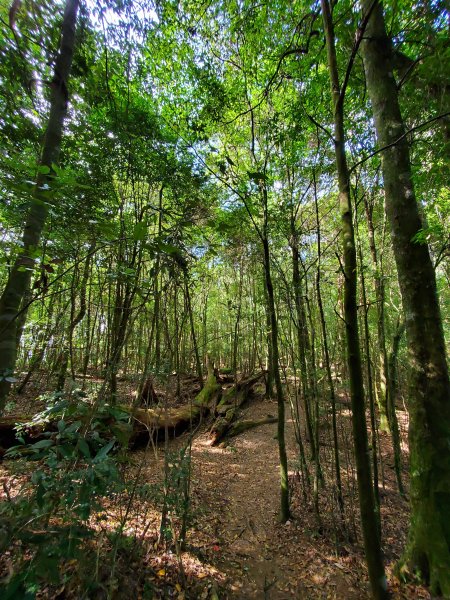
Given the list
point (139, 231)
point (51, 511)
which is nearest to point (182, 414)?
point (51, 511)

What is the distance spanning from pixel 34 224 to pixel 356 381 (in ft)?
8.04

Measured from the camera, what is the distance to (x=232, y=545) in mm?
3275

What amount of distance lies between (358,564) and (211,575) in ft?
5.62

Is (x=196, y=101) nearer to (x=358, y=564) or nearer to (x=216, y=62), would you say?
(x=216, y=62)

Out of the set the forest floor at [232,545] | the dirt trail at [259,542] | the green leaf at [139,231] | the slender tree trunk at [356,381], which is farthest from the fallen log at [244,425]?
the green leaf at [139,231]

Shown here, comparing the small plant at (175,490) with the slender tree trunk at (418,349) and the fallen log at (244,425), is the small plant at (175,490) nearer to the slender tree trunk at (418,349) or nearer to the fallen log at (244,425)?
the slender tree trunk at (418,349)

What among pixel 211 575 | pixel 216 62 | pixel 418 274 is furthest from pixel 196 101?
pixel 211 575

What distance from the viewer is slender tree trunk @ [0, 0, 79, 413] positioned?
62.3 inches

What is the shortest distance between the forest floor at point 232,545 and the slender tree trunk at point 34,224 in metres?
0.80

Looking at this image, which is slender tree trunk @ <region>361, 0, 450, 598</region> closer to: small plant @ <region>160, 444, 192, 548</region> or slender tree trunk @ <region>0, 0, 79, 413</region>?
small plant @ <region>160, 444, 192, 548</region>

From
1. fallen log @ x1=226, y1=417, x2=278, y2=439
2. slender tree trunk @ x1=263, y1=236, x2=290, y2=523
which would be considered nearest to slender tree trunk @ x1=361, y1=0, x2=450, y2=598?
slender tree trunk @ x1=263, y1=236, x2=290, y2=523

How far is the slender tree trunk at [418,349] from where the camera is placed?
249 cm

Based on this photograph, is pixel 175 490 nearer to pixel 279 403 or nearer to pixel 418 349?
pixel 279 403

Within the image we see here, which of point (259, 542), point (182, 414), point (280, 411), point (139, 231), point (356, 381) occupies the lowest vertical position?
point (259, 542)
